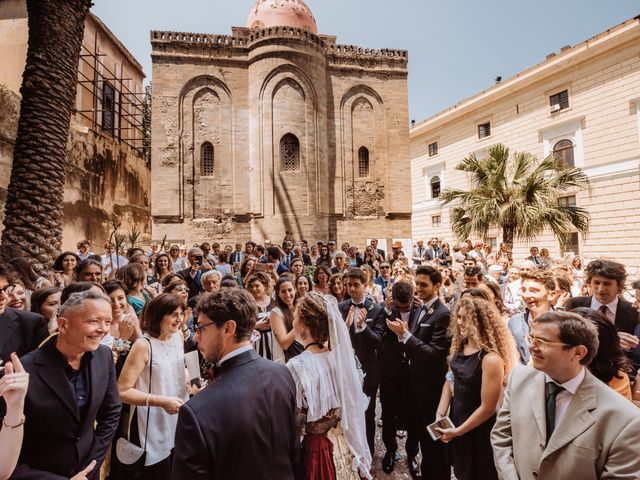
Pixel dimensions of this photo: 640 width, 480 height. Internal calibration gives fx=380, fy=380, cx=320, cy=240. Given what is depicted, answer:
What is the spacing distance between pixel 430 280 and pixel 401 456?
2122 mm

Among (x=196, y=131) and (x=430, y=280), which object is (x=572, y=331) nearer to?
(x=430, y=280)

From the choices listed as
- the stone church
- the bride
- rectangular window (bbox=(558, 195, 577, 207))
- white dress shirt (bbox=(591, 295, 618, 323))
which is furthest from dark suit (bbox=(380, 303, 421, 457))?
rectangular window (bbox=(558, 195, 577, 207))

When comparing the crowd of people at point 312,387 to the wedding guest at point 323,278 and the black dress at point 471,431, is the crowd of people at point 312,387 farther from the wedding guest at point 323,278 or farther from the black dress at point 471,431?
the wedding guest at point 323,278

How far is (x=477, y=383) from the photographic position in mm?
2840

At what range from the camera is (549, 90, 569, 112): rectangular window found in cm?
2127

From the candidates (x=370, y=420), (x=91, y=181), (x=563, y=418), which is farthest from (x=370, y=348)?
(x=91, y=181)

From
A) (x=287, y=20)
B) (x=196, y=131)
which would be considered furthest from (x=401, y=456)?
(x=287, y=20)

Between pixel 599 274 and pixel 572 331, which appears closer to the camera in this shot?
pixel 572 331

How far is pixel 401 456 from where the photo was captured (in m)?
4.41

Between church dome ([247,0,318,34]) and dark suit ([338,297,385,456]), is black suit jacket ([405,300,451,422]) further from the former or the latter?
church dome ([247,0,318,34])

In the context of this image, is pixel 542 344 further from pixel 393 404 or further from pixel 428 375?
pixel 393 404

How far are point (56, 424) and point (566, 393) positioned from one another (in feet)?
9.40

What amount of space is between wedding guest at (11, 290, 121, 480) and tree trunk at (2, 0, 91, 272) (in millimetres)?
6095

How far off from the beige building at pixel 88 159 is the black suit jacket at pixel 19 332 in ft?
31.5
